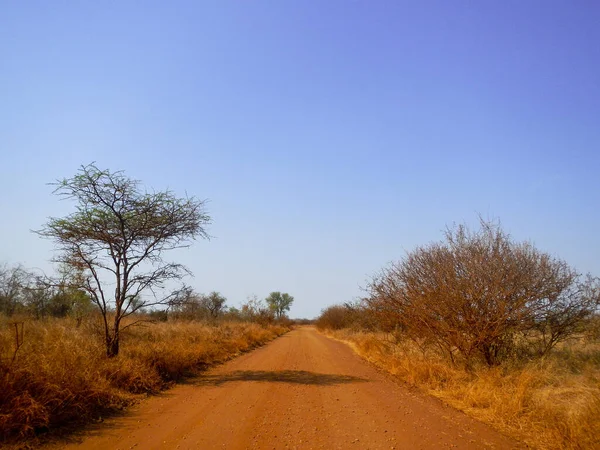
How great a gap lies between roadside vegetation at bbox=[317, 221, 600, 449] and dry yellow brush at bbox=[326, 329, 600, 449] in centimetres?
3

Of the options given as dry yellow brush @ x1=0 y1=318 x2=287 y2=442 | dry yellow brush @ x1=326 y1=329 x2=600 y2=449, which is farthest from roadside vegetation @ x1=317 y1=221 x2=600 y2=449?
dry yellow brush @ x1=0 y1=318 x2=287 y2=442

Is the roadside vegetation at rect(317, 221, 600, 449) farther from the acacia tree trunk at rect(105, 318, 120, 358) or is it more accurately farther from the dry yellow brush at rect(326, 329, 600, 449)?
the acacia tree trunk at rect(105, 318, 120, 358)

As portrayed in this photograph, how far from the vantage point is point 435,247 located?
40.5 ft

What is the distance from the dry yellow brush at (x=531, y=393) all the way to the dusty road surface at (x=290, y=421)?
49 centimetres

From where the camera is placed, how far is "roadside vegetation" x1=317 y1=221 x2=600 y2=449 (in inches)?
311

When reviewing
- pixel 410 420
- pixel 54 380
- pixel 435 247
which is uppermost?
pixel 435 247

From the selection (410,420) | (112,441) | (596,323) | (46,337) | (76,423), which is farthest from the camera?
(596,323)

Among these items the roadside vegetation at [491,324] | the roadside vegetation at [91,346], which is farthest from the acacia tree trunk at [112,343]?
the roadside vegetation at [491,324]

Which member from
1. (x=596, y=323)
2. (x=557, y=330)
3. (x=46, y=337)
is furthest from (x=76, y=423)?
(x=596, y=323)

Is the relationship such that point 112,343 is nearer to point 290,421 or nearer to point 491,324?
point 290,421

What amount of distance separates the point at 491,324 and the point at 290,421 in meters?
6.17

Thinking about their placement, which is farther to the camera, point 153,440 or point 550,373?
point 550,373

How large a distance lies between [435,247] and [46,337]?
11162 millimetres

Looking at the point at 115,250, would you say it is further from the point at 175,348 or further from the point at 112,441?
the point at 112,441
